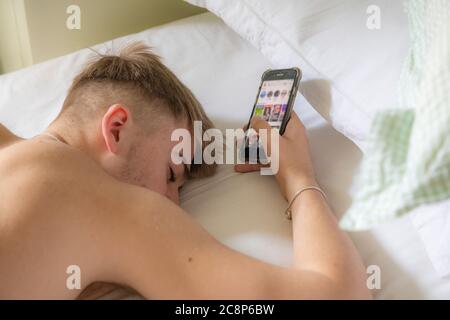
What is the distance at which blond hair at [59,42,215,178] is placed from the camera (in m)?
0.79

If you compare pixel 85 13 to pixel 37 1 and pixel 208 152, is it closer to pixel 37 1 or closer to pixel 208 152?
pixel 37 1

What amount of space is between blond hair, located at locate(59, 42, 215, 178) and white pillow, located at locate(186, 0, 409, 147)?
20 cm

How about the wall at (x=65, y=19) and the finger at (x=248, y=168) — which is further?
the wall at (x=65, y=19)

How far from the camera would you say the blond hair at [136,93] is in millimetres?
790

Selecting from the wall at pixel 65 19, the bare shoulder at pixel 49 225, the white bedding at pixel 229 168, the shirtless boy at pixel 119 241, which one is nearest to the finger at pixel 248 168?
the white bedding at pixel 229 168

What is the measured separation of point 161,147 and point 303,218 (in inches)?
9.2

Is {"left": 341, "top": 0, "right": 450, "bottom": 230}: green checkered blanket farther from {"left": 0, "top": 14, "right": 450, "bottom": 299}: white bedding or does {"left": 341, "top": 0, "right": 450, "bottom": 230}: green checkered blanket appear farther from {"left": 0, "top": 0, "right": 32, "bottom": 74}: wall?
{"left": 0, "top": 0, "right": 32, "bottom": 74}: wall

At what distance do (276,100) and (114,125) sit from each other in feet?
0.99

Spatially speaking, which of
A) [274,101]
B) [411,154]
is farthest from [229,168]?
[411,154]

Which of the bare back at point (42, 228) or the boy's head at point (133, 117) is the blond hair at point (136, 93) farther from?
the bare back at point (42, 228)

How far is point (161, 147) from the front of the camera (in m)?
0.78

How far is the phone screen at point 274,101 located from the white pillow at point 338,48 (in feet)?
0.12

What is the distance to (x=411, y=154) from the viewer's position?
47cm
